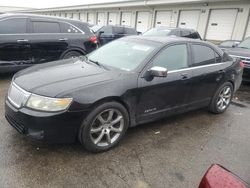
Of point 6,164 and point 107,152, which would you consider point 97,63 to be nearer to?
point 107,152

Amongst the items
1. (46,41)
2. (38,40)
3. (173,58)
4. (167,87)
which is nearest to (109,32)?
(46,41)

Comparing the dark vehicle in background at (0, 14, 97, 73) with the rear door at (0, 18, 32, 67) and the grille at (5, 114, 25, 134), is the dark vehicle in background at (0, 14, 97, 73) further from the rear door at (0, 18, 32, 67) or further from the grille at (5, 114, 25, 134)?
the grille at (5, 114, 25, 134)

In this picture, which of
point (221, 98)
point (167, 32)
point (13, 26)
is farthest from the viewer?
point (167, 32)

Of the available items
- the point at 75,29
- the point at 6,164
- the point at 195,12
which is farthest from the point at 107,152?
the point at 195,12

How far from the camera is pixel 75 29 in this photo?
24.2 ft

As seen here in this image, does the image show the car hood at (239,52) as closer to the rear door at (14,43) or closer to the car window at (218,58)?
the car window at (218,58)

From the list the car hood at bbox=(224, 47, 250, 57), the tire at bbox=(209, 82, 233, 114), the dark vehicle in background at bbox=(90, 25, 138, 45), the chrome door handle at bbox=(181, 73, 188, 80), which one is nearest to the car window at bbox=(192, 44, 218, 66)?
the chrome door handle at bbox=(181, 73, 188, 80)

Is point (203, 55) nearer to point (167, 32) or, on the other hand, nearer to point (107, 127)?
point (107, 127)

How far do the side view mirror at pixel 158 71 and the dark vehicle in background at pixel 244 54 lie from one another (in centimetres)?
494

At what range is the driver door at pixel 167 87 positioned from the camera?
370 centimetres

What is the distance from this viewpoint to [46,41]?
671cm

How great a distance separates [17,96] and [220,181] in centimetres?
264

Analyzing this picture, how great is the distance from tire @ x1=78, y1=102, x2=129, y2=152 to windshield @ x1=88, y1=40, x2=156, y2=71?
0.72 m

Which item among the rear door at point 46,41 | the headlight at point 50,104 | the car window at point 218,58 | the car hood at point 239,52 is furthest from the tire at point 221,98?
the rear door at point 46,41
